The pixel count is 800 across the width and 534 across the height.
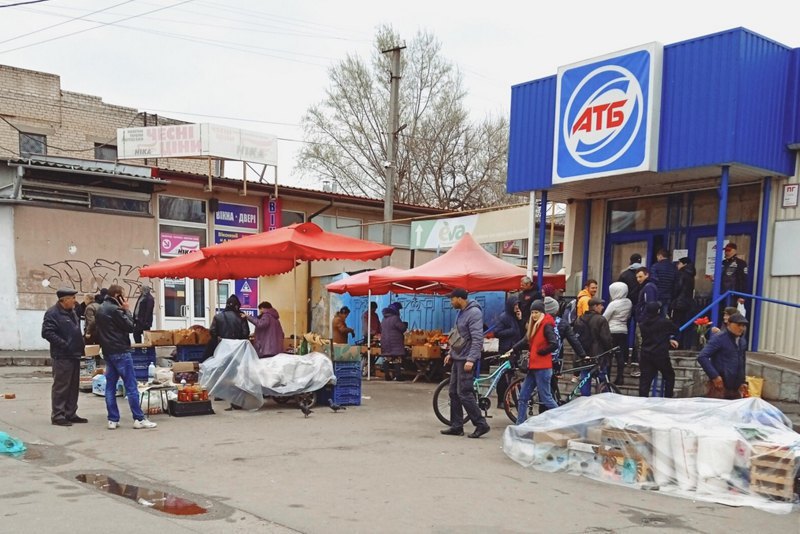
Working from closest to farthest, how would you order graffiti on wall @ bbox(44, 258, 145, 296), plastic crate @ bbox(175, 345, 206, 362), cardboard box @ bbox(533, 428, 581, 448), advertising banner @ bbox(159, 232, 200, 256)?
cardboard box @ bbox(533, 428, 581, 448), plastic crate @ bbox(175, 345, 206, 362), graffiti on wall @ bbox(44, 258, 145, 296), advertising banner @ bbox(159, 232, 200, 256)

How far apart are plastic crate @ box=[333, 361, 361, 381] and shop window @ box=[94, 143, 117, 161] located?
63.3 feet

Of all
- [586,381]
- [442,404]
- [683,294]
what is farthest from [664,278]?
[442,404]

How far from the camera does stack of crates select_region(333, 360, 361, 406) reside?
35.8 feet

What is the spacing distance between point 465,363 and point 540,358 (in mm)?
926

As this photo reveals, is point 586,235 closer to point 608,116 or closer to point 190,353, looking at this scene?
point 608,116

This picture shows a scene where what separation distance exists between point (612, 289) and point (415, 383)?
5743 mm

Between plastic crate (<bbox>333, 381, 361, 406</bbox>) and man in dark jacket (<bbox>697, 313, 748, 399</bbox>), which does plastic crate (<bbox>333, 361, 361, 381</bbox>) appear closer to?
plastic crate (<bbox>333, 381, 361, 406</bbox>)

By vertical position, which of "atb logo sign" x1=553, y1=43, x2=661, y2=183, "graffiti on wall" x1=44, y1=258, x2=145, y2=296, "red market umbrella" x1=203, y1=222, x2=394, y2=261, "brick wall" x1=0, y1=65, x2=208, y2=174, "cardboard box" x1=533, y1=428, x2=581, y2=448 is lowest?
"cardboard box" x1=533, y1=428, x2=581, y2=448

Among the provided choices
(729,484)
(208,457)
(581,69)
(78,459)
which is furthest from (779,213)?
(78,459)

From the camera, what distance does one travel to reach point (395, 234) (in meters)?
24.5

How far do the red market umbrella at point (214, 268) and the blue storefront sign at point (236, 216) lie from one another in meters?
6.97

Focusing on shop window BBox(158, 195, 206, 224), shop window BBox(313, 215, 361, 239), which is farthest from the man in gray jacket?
shop window BBox(313, 215, 361, 239)

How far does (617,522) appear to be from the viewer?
5363mm

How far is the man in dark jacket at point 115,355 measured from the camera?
8711 millimetres
